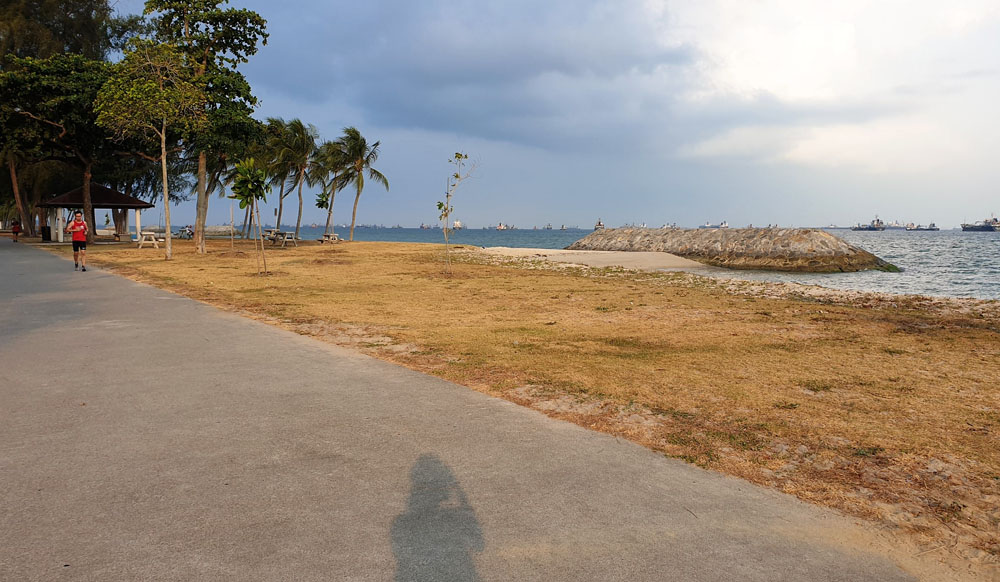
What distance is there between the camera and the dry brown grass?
12.5 feet

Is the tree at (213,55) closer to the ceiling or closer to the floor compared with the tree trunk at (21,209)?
closer to the ceiling

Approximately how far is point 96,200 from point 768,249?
141ft

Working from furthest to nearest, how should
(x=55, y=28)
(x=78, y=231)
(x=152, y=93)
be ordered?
1. (x=55, y=28)
2. (x=152, y=93)
3. (x=78, y=231)

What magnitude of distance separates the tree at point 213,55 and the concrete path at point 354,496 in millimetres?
24657

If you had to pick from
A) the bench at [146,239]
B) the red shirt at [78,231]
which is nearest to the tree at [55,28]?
the bench at [146,239]

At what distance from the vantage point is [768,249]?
37250 mm

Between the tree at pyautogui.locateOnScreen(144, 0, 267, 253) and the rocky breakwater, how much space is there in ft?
94.9

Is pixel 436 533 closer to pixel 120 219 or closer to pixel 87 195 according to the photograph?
pixel 87 195

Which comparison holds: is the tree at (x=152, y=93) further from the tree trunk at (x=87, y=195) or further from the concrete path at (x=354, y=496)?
the concrete path at (x=354, y=496)

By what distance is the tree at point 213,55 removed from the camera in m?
26.0

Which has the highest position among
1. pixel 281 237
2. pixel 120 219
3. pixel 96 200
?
pixel 96 200

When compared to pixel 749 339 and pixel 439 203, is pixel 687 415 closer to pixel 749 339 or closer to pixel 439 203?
pixel 749 339

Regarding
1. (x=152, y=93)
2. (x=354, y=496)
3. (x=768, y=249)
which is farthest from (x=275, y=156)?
(x=354, y=496)

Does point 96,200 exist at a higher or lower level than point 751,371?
higher
